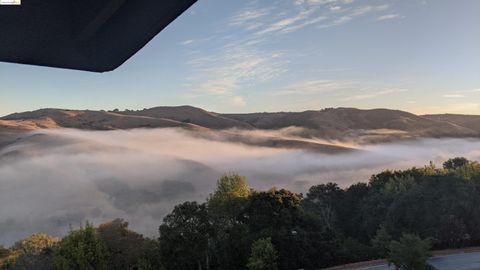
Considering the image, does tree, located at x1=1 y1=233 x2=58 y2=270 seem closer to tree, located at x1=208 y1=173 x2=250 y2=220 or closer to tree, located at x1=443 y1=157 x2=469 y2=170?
tree, located at x1=208 y1=173 x2=250 y2=220

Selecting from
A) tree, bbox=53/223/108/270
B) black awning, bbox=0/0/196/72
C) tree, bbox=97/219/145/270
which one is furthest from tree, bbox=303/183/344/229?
black awning, bbox=0/0/196/72

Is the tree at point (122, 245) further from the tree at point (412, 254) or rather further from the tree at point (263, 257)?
the tree at point (412, 254)

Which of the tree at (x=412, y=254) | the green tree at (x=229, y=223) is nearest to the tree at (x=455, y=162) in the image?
the green tree at (x=229, y=223)

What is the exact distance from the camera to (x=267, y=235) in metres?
38.3

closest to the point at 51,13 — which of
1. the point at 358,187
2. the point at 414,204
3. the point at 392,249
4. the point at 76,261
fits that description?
the point at 392,249

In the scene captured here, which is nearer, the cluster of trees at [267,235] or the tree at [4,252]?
the cluster of trees at [267,235]

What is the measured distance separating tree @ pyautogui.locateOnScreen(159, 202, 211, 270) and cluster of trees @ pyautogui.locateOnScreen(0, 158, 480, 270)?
3.2 inches

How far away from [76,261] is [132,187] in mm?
154989

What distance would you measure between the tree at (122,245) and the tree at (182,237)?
14.2 ft

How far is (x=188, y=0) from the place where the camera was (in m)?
1.58

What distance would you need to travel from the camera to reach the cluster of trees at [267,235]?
117 ft

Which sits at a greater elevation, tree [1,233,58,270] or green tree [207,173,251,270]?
green tree [207,173,251,270]

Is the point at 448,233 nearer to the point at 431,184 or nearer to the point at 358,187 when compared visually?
the point at 431,184

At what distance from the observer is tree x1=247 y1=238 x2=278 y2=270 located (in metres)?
34.3
